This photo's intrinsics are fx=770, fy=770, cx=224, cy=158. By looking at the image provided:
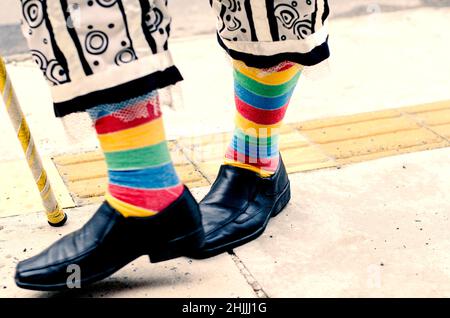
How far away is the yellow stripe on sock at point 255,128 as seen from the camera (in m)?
1.73

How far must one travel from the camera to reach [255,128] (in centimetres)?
174

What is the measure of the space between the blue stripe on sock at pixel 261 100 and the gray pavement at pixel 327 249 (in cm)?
28

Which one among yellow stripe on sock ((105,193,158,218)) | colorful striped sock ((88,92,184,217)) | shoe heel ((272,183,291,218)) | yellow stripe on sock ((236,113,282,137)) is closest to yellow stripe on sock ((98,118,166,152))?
colorful striped sock ((88,92,184,217))

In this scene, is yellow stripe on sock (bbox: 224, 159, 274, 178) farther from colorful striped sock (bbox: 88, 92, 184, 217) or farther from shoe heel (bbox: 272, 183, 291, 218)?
colorful striped sock (bbox: 88, 92, 184, 217)

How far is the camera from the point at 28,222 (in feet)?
6.01

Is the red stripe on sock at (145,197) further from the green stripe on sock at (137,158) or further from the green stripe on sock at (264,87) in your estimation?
the green stripe on sock at (264,87)

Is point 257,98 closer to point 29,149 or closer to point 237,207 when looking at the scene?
point 237,207

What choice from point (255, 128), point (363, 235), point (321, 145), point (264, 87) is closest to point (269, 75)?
point (264, 87)

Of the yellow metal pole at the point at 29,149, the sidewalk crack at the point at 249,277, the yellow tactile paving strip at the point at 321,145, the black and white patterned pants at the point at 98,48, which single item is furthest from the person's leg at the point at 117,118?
the yellow tactile paving strip at the point at 321,145

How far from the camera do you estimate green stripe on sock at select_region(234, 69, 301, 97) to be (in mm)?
1687

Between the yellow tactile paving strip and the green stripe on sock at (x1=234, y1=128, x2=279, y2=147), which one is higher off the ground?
the green stripe on sock at (x1=234, y1=128, x2=279, y2=147)

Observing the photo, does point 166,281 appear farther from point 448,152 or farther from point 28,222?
point 448,152

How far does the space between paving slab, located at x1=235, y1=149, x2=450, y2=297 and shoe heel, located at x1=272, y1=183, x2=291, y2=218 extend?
0.7 inches
